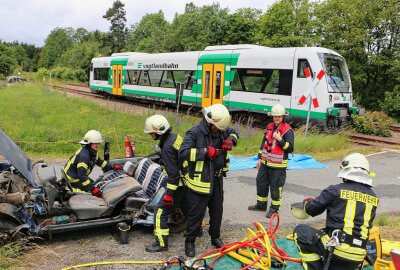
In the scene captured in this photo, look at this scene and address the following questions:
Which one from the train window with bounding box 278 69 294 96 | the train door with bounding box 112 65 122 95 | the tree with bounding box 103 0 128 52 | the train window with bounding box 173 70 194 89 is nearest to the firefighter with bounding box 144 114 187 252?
the train window with bounding box 278 69 294 96

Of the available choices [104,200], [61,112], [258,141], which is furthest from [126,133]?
A: [104,200]

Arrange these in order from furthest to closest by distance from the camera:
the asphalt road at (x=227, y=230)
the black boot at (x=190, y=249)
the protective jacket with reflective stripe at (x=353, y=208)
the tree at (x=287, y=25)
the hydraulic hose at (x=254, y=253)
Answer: the tree at (x=287, y=25) < the black boot at (x=190, y=249) < the asphalt road at (x=227, y=230) < the hydraulic hose at (x=254, y=253) < the protective jacket with reflective stripe at (x=353, y=208)

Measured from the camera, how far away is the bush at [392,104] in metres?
20.5

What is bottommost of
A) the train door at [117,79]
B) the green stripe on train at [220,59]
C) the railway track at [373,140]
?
the railway track at [373,140]

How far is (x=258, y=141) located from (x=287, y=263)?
7324 mm

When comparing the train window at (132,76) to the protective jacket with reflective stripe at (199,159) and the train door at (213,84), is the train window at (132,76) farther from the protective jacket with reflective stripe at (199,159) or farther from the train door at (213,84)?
the protective jacket with reflective stripe at (199,159)

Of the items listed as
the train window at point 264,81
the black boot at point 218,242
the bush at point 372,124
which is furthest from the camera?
the bush at point 372,124

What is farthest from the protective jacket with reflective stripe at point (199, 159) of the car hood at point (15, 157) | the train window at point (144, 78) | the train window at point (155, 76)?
the train window at point (144, 78)

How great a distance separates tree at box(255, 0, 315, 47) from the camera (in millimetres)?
29688

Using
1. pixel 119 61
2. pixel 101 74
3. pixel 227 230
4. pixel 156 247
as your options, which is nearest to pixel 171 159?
pixel 156 247

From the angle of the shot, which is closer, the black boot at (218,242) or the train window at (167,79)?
the black boot at (218,242)

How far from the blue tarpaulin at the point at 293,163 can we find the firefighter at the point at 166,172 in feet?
14.7

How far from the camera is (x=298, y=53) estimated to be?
43.0 feet

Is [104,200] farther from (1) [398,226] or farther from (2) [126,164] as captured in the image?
(1) [398,226]
